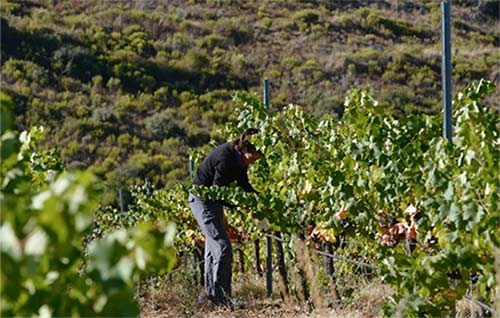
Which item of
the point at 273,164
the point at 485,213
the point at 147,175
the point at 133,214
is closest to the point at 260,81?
the point at 147,175

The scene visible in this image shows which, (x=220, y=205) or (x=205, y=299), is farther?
(x=205, y=299)

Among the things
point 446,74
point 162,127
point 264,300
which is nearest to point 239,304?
point 264,300

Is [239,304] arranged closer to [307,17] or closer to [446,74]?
[446,74]

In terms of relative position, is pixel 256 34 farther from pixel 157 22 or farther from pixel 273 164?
pixel 273 164

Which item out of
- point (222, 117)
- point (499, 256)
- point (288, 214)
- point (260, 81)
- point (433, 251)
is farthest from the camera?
point (260, 81)

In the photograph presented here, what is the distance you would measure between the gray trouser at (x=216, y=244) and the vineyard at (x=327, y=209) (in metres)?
0.17

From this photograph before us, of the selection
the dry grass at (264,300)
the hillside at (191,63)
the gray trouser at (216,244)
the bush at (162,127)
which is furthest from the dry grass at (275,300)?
the bush at (162,127)

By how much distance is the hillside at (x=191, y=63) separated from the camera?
26594 millimetres

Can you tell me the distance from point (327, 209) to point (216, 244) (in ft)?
5.74

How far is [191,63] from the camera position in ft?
105

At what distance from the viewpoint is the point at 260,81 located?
3156 centimetres

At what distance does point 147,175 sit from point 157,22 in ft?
40.6

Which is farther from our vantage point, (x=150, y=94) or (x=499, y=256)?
(x=150, y=94)

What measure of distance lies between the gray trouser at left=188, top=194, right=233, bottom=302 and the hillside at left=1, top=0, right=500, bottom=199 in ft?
54.7
